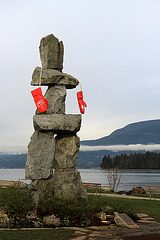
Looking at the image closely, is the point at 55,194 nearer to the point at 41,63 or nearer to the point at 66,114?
the point at 66,114

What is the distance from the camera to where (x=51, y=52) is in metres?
11.6

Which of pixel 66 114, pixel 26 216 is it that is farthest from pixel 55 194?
pixel 66 114

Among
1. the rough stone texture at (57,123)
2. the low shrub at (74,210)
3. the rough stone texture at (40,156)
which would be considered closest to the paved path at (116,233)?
the low shrub at (74,210)

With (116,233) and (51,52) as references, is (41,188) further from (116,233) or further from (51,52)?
(51,52)

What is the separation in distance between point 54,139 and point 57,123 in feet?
2.41

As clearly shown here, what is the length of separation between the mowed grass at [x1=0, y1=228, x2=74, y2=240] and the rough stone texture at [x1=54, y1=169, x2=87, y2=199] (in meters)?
2.93

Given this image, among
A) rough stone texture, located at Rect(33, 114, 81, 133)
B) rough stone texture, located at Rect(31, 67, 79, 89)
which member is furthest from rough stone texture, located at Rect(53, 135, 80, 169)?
rough stone texture, located at Rect(31, 67, 79, 89)

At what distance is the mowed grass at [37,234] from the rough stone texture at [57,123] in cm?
408

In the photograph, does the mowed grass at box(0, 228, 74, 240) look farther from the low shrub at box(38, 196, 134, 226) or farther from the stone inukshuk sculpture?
the stone inukshuk sculpture

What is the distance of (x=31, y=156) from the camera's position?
1064cm

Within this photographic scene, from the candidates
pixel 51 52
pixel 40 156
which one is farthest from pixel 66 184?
pixel 51 52

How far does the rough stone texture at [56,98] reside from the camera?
36.8 feet

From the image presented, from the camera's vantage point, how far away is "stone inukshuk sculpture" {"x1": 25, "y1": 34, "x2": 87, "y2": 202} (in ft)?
34.6

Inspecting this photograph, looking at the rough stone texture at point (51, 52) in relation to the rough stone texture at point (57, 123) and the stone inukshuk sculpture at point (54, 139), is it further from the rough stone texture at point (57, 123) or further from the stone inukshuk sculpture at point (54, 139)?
the rough stone texture at point (57, 123)
